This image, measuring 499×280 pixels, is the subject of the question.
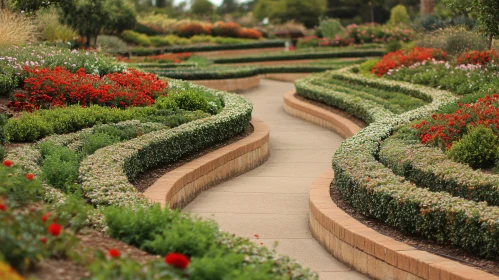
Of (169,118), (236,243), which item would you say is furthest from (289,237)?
(169,118)

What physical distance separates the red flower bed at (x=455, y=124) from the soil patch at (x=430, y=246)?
1.68 metres

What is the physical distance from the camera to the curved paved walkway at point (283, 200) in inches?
284

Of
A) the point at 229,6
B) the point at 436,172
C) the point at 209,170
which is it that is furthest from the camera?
the point at 229,6

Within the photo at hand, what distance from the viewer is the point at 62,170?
7.25 m

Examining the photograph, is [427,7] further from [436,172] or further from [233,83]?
[436,172]

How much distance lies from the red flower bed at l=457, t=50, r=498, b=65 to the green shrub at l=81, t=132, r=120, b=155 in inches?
346

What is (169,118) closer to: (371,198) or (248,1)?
(371,198)

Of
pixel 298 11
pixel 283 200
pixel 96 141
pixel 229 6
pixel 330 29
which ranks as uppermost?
pixel 96 141

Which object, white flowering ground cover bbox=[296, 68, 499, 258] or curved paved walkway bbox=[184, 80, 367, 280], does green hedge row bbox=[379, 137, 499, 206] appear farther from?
curved paved walkway bbox=[184, 80, 367, 280]

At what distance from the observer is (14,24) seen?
47.2 ft

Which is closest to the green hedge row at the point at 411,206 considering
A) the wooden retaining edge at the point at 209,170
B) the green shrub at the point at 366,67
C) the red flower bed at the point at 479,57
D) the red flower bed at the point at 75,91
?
the wooden retaining edge at the point at 209,170

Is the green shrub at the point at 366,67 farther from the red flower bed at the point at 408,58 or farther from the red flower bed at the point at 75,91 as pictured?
the red flower bed at the point at 75,91

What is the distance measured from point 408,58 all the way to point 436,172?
10.5 metres

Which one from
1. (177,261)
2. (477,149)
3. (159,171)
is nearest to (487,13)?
(477,149)
